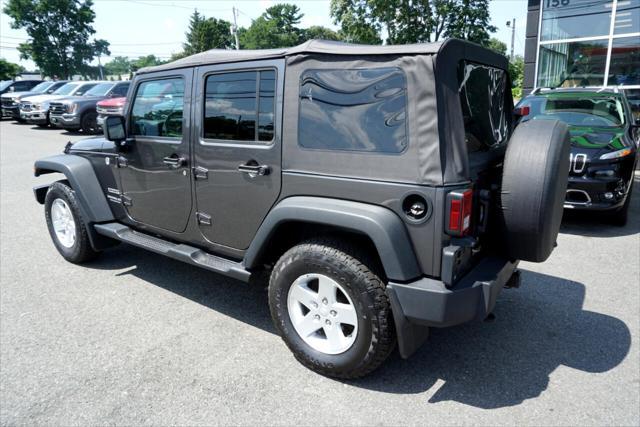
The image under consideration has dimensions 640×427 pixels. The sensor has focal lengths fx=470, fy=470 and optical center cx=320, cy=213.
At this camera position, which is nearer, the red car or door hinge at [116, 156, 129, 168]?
door hinge at [116, 156, 129, 168]

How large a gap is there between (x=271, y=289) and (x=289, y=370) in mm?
530

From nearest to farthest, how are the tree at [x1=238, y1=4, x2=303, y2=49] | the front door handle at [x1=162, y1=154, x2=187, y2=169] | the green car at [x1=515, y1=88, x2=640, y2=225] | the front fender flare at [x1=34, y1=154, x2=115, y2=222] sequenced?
the front door handle at [x1=162, y1=154, x2=187, y2=169] < the front fender flare at [x1=34, y1=154, x2=115, y2=222] < the green car at [x1=515, y1=88, x2=640, y2=225] < the tree at [x1=238, y1=4, x2=303, y2=49]

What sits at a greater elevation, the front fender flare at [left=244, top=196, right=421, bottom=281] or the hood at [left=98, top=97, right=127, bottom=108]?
the hood at [left=98, top=97, right=127, bottom=108]

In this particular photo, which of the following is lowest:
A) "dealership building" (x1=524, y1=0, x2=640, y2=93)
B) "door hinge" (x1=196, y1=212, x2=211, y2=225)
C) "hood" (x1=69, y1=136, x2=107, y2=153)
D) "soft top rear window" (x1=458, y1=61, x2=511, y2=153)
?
"door hinge" (x1=196, y1=212, x2=211, y2=225)

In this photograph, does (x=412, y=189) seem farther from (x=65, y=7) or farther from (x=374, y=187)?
(x=65, y=7)

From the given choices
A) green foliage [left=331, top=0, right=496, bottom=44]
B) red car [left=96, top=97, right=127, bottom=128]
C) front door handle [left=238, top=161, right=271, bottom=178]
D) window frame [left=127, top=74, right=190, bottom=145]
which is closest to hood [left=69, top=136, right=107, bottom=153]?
window frame [left=127, top=74, right=190, bottom=145]

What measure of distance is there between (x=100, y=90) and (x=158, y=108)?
1482 cm

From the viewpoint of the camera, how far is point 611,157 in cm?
571

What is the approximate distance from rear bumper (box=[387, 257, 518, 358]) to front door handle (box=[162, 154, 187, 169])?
1.89 metres

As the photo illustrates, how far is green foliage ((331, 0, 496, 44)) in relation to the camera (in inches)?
447

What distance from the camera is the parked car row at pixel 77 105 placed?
50.7ft

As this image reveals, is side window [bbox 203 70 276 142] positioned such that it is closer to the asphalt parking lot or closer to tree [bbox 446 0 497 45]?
the asphalt parking lot

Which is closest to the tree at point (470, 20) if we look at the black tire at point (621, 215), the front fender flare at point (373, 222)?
the black tire at point (621, 215)

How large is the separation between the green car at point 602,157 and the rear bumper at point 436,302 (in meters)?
3.19
